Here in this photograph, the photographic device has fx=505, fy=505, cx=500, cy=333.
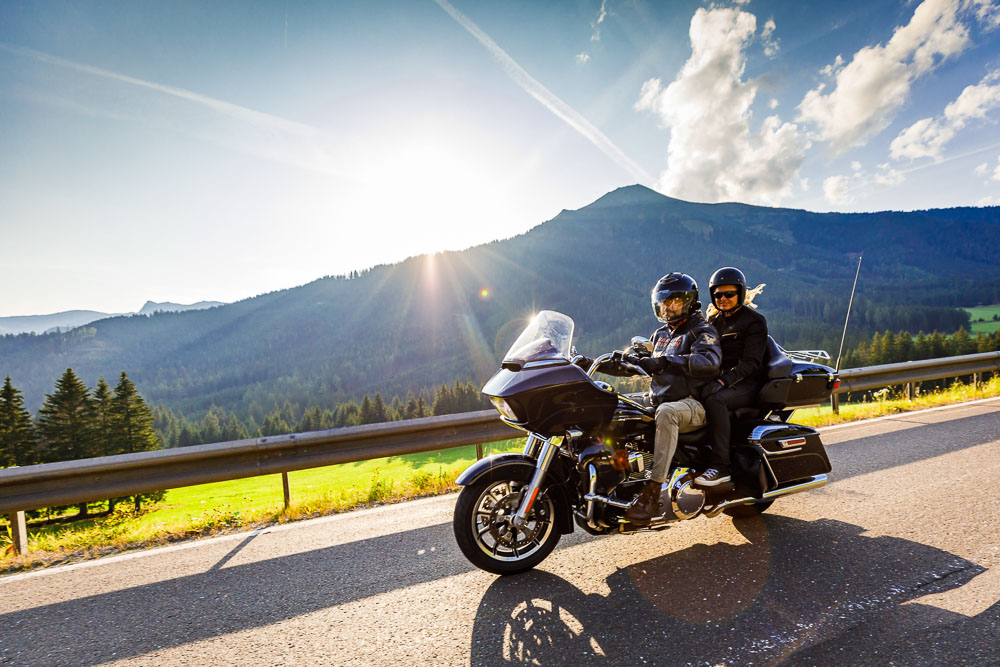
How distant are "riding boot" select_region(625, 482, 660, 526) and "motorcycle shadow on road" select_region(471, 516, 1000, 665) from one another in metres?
0.35

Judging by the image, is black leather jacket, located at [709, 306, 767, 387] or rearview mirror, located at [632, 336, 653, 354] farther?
black leather jacket, located at [709, 306, 767, 387]

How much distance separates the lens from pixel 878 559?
10.8ft

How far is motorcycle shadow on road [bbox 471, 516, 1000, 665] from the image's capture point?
94.4 inches

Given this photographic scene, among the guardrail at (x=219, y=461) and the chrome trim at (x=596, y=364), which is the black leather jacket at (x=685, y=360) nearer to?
the chrome trim at (x=596, y=364)

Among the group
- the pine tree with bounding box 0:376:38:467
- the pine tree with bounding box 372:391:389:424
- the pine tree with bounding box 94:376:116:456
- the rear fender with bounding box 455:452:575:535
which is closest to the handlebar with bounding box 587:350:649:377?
the rear fender with bounding box 455:452:575:535

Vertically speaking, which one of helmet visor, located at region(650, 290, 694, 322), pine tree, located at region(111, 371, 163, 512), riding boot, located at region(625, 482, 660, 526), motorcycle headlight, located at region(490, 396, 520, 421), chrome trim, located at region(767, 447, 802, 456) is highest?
helmet visor, located at region(650, 290, 694, 322)

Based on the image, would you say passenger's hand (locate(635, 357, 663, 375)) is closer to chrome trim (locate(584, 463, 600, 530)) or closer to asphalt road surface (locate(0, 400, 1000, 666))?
chrome trim (locate(584, 463, 600, 530))

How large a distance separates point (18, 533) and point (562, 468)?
478 centimetres

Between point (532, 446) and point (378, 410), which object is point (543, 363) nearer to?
point (532, 446)

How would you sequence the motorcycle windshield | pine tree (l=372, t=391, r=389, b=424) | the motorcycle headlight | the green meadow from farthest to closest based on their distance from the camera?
1. the green meadow
2. pine tree (l=372, t=391, r=389, b=424)
3. the motorcycle windshield
4. the motorcycle headlight

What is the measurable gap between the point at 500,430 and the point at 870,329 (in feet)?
478

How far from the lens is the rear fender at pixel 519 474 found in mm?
3262

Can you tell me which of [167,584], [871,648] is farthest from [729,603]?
[167,584]

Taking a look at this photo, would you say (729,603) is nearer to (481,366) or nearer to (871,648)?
(871,648)
